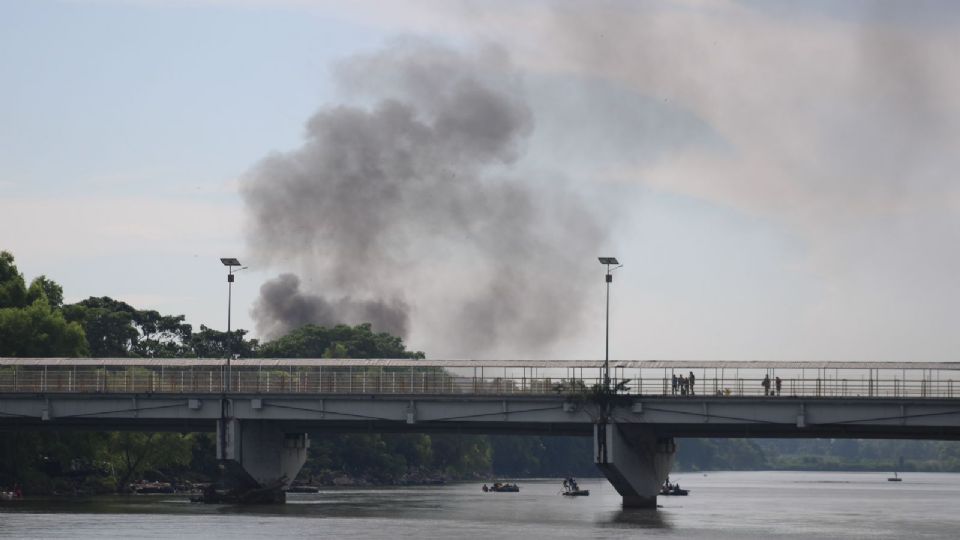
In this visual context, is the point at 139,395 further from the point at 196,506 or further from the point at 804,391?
the point at 804,391

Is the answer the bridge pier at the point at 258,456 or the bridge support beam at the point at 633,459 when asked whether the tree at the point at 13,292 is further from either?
the bridge support beam at the point at 633,459

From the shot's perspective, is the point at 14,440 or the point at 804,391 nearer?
the point at 804,391

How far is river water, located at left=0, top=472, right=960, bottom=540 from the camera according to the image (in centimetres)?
9219

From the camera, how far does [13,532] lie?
289ft

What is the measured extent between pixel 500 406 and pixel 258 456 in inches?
830

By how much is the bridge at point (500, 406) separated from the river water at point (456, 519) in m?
5.92

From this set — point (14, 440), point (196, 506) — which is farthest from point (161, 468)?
point (196, 506)

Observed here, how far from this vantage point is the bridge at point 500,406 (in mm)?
111000

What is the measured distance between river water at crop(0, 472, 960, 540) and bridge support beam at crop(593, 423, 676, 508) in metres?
1.77

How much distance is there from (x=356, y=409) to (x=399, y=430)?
7516mm

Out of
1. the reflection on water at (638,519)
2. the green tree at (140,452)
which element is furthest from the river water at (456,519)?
the green tree at (140,452)

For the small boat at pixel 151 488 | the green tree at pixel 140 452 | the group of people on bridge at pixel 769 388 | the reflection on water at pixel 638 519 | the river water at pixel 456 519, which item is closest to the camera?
the river water at pixel 456 519

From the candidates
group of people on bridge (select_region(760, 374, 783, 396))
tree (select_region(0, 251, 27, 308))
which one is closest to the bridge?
group of people on bridge (select_region(760, 374, 783, 396))

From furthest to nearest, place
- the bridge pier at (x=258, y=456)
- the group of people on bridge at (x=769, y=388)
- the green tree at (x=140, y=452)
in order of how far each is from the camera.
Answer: the green tree at (x=140, y=452) < the bridge pier at (x=258, y=456) < the group of people on bridge at (x=769, y=388)
